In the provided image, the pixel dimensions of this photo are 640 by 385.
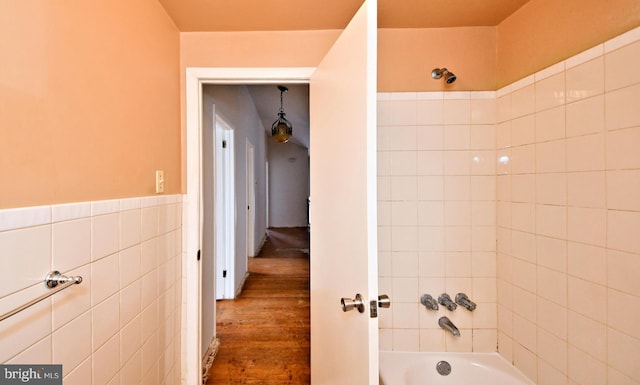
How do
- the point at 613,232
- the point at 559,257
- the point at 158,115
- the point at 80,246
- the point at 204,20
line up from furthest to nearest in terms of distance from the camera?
the point at 204,20
the point at 158,115
the point at 559,257
the point at 613,232
the point at 80,246

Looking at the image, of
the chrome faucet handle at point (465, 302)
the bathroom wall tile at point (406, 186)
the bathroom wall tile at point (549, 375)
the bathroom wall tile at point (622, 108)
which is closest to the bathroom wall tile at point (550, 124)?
the bathroom wall tile at point (622, 108)

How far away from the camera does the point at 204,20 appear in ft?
4.12

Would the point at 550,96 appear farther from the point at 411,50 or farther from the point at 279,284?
the point at 279,284

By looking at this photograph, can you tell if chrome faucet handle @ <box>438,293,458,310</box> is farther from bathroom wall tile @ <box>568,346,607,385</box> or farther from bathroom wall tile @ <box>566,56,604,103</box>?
bathroom wall tile @ <box>566,56,604,103</box>

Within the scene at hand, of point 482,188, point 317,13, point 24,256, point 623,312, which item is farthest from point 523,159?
point 24,256

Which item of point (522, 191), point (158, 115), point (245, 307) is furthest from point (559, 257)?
point (245, 307)

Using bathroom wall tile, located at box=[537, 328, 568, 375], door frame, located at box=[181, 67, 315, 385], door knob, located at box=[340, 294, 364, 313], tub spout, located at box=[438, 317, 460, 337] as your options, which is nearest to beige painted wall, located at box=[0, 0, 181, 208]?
door frame, located at box=[181, 67, 315, 385]

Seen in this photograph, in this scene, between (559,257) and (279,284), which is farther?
(279,284)

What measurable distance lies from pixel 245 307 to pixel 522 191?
8.31 feet

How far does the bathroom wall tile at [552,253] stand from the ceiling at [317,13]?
1.14 m

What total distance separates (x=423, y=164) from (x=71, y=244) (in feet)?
4.87

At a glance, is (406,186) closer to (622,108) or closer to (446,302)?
(446,302)

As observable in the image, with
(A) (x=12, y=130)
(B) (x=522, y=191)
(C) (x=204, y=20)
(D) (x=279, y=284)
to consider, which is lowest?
(D) (x=279, y=284)

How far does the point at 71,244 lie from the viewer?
2.25 ft
